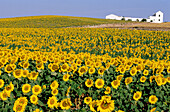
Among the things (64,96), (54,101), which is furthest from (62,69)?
(54,101)

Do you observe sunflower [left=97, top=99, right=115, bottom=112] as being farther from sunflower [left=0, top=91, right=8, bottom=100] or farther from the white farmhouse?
the white farmhouse

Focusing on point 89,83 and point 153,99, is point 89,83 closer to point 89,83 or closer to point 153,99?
point 89,83

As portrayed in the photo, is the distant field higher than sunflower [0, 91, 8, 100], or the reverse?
the distant field

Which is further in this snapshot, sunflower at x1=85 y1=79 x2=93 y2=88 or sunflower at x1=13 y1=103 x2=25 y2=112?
sunflower at x1=85 y1=79 x2=93 y2=88

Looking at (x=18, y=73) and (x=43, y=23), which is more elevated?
(x=43, y=23)

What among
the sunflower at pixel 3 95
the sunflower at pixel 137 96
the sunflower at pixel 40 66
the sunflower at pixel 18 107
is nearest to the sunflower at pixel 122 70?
the sunflower at pixel 137 96

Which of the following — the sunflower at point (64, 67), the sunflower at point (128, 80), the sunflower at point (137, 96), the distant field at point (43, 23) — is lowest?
the sunflower at point (137, 96)

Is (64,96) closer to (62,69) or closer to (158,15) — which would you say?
(62,69)

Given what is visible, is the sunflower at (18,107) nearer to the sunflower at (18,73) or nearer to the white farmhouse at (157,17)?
the sunflower at (18,73)

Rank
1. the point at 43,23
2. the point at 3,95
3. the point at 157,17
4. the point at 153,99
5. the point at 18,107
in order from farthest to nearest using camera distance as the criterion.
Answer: the point at 157,17
the point at 43,23
the point at 153,99
the point at 3,95
the point at 18,107

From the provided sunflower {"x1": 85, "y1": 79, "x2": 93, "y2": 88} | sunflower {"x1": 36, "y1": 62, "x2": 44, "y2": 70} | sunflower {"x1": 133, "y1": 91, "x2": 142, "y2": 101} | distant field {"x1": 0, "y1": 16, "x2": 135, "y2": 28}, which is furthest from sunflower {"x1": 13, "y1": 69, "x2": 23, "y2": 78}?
distant field {"x1": 0, "y1": 16, "x2": 135, "y2": 28}

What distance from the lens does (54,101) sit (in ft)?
15.0

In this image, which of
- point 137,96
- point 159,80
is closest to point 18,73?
point 137,96

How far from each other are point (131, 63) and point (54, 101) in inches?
130
